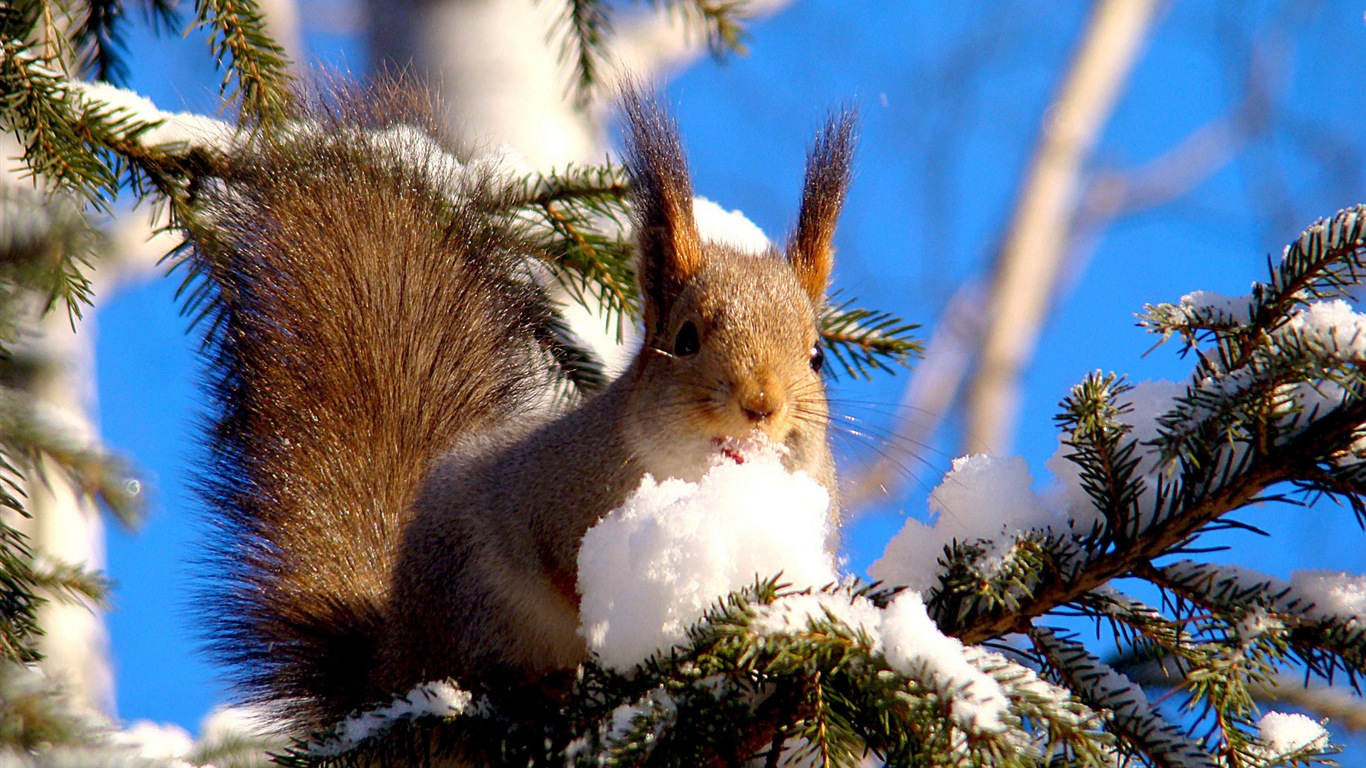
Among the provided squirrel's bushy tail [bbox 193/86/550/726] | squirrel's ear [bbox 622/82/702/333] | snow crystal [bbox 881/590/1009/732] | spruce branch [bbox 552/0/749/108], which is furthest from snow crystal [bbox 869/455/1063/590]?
spruce branch [bbox 552/0/749/108]

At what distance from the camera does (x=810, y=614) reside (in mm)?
741

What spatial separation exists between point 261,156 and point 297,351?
256 mm

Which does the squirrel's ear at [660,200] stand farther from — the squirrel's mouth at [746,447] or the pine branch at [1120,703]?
the pine branch at [1120,703]

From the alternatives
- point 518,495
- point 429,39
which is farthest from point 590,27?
point 518,495

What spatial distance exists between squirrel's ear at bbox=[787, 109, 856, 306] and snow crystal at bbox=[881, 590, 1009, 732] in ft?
2.53

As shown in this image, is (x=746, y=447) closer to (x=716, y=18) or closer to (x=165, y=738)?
(x=716, y=18)

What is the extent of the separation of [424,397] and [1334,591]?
1104mm

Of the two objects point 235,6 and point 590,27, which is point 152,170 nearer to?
point 235,6

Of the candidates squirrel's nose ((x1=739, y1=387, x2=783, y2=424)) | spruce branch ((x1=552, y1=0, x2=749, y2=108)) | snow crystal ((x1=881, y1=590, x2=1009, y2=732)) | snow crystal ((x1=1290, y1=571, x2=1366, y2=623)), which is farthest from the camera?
spruce branch ((x1=552, y1=0, x2=749, y2=108))

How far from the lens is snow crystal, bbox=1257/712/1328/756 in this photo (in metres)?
0.82

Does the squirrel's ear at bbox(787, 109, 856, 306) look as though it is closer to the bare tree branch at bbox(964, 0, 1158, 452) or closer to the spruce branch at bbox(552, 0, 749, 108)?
the spruce branch at bbox(552, 0, 749, 108)

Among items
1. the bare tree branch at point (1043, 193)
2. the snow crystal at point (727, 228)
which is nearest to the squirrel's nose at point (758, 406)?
the snow crystal at point (727, 228)

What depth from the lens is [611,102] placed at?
146 cm

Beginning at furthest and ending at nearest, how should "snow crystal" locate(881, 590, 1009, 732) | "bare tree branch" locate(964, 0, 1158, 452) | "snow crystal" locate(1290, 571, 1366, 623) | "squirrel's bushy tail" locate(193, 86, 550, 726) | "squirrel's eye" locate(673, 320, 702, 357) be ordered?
"bare tree branch" locate(964, 0, 1158, 452) < "squirrel's bushy tail" locate(193, 86, 550, 726) < "squirrel's eye" locate(673, 320, 702, 357) < "snow crystal" locate(1290, 571, 1366, 623) < "snow crystal" locate(881, 590, 1009, 732)
